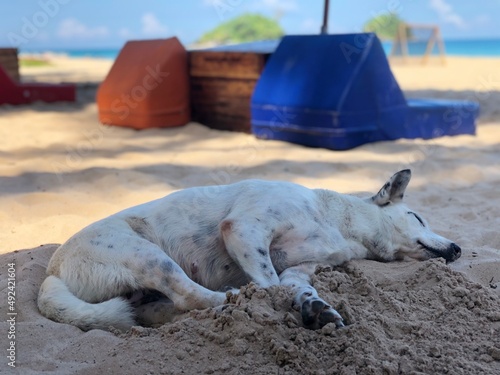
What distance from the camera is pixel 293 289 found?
9.98 ft

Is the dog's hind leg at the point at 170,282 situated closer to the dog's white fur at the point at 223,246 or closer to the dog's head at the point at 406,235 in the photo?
the dog's white fur at the point at 223,246

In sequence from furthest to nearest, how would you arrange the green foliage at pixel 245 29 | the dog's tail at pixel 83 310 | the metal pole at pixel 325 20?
1. the green foliage at pixel 245 29
2. the metal pole at pixel 325 20
3. the dog's tail at pixel 83 310

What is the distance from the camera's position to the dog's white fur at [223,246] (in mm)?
3066

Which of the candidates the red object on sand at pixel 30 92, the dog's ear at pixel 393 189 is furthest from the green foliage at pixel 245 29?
the dog's ear at pixel 393 189

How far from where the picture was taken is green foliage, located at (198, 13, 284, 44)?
187 ft

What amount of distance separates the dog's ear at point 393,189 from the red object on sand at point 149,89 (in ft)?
17.0

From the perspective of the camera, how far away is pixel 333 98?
7.07m

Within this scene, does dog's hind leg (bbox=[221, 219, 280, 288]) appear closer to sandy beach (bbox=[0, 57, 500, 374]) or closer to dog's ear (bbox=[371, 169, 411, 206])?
sandy beach (bbox=[0, 57, 500, 374])

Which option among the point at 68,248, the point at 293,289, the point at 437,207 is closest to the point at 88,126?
the point at 437,207

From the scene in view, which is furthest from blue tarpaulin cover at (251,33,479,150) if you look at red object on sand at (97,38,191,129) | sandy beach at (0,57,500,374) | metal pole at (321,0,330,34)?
red object on sand at (97,38,191,129)

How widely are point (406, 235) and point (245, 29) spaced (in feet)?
187

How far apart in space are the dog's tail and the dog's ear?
5.16 feet

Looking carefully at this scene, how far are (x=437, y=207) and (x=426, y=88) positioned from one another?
8311mm

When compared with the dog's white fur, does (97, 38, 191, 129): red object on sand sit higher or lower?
lower
